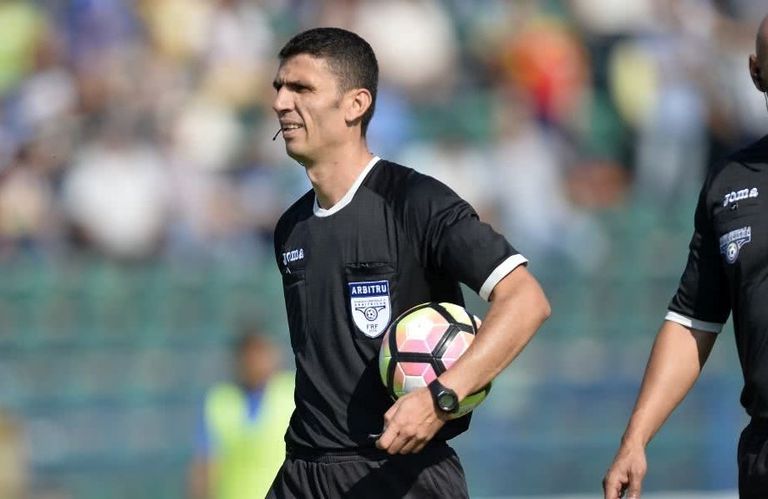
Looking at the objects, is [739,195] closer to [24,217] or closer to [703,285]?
[703,285]

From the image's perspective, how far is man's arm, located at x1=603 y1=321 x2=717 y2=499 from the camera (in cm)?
402

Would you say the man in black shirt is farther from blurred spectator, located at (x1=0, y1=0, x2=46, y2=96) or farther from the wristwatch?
blurred spectator, located at (x1=0, y1=0, x2=46, y2=96)

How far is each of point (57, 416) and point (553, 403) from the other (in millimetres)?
3721

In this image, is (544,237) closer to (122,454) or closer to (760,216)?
(122,454)

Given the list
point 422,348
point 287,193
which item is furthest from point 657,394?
point 287,193

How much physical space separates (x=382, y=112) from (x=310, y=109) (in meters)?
7.59

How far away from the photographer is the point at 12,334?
1081 cm

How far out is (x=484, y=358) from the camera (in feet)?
12.9

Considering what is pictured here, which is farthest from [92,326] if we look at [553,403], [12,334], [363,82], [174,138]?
[363,82]

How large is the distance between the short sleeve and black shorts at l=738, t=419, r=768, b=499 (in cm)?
37

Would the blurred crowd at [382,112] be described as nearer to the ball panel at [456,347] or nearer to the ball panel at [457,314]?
the ball panel at [457,314]

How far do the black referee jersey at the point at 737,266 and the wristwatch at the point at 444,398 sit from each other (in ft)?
2.86

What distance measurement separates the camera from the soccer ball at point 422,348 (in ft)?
13.5

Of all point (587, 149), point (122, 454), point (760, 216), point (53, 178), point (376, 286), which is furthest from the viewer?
point (587, 149)
